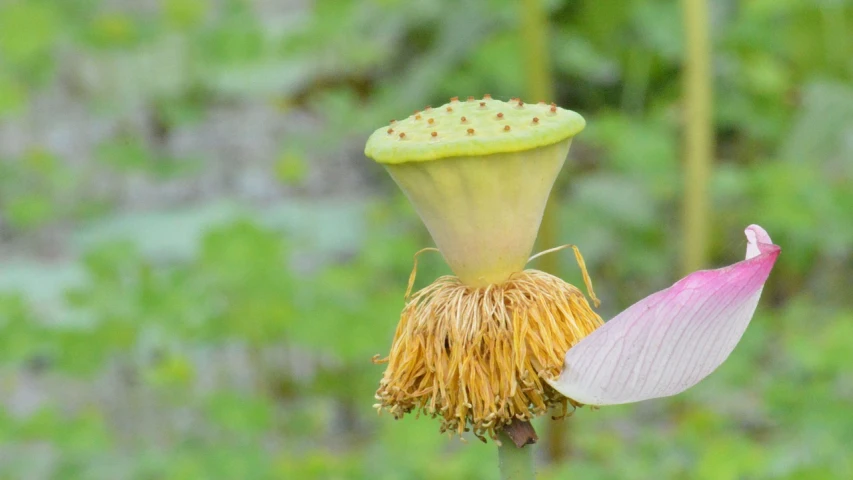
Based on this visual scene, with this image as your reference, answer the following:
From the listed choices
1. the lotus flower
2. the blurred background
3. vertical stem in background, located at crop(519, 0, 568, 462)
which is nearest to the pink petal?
the lotus flower

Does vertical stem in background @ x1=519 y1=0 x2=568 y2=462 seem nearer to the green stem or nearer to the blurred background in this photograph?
the blurred background

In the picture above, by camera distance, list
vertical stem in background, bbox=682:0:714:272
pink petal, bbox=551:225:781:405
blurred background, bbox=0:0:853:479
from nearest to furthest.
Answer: pink petal, bbox=551:225:781:405 < blurred background, bbox=0:0:853:479 < vertical stem in background, bbox=682:0:714:272

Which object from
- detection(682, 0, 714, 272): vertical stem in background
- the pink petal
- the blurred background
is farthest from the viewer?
detection(682, 0, 714, 272): vertical stem in background

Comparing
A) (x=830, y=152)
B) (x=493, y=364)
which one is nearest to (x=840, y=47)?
(x=830, y=152)

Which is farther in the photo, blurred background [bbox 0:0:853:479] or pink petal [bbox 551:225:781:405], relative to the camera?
blurred background [bbox 0:0:853:479]

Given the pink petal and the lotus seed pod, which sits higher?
the lotus seed pod

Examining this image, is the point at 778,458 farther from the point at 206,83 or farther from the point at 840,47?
the point at 206,83

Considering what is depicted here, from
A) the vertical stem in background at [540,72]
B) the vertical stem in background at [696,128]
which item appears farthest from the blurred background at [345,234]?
the vertical stem in background at [696,128]

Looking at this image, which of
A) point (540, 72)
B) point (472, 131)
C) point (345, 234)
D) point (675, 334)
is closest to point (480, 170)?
point (472, 131)
